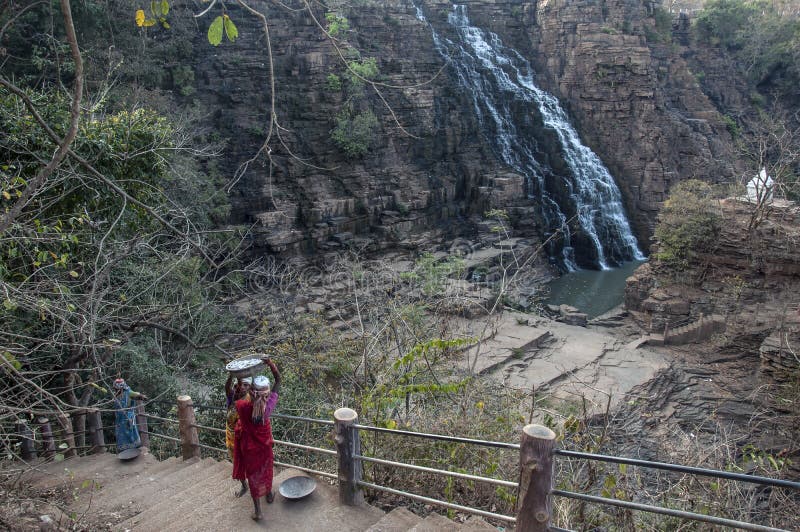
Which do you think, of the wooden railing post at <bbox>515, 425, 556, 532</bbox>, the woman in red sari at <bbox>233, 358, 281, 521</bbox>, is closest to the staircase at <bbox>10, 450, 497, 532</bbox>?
the woman in red sari at <bbox>233, 358, 281, 521</bbox>

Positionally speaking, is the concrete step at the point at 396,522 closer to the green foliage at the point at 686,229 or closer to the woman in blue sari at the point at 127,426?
the woman in blue sari at the point at 127,426

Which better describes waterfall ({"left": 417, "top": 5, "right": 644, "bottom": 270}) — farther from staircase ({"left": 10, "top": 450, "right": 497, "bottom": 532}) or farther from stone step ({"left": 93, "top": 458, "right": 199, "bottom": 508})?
staircase ({"left": 10, "top": 450, "right": 497, "bottom": 532})

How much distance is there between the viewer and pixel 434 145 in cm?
2225

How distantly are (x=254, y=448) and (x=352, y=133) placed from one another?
659 inches

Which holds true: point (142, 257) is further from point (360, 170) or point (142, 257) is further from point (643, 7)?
point (643, 7)

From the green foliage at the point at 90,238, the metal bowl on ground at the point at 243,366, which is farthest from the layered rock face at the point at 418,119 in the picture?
the metal bowl on ground at the point at 243,366

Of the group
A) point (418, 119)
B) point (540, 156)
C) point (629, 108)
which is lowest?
point (540, 156)

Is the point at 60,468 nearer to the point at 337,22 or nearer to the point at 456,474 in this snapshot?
the point at 456,474

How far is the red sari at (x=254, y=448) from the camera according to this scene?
4012 mm

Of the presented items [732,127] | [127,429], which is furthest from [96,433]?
[732,127]

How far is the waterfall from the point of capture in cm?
2188

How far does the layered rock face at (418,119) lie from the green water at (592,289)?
2.88 metres

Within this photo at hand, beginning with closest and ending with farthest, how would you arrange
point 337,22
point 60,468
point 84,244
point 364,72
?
point 60,468, point 84,244, point 364,72, point 337,22

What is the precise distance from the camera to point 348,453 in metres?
4.05
